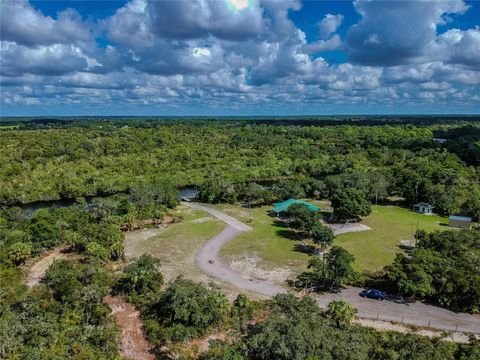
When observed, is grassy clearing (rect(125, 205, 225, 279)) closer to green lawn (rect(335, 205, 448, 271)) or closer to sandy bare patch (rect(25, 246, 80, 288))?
sandy bare patch (rect(25, 246, 80, 288))

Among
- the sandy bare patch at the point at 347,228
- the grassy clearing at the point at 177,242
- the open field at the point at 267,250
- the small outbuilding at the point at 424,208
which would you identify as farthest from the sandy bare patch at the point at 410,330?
the small outbuilding at the point at 424,208

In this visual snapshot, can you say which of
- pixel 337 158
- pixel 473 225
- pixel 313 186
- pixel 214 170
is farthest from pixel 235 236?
pixel 337 158

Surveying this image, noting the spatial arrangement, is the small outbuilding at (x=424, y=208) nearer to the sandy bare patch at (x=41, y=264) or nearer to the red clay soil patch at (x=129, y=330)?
the red clay soil patch at (x=129, y=330)

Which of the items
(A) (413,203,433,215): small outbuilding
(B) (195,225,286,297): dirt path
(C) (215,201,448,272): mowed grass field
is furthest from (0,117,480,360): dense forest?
(B) (195,225,286,297): dirt path

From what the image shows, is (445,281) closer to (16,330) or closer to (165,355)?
(165,355)

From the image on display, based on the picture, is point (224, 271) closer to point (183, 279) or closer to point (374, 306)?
point (183, 279)

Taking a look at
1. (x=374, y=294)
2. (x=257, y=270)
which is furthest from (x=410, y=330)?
(x=257, y=270)
